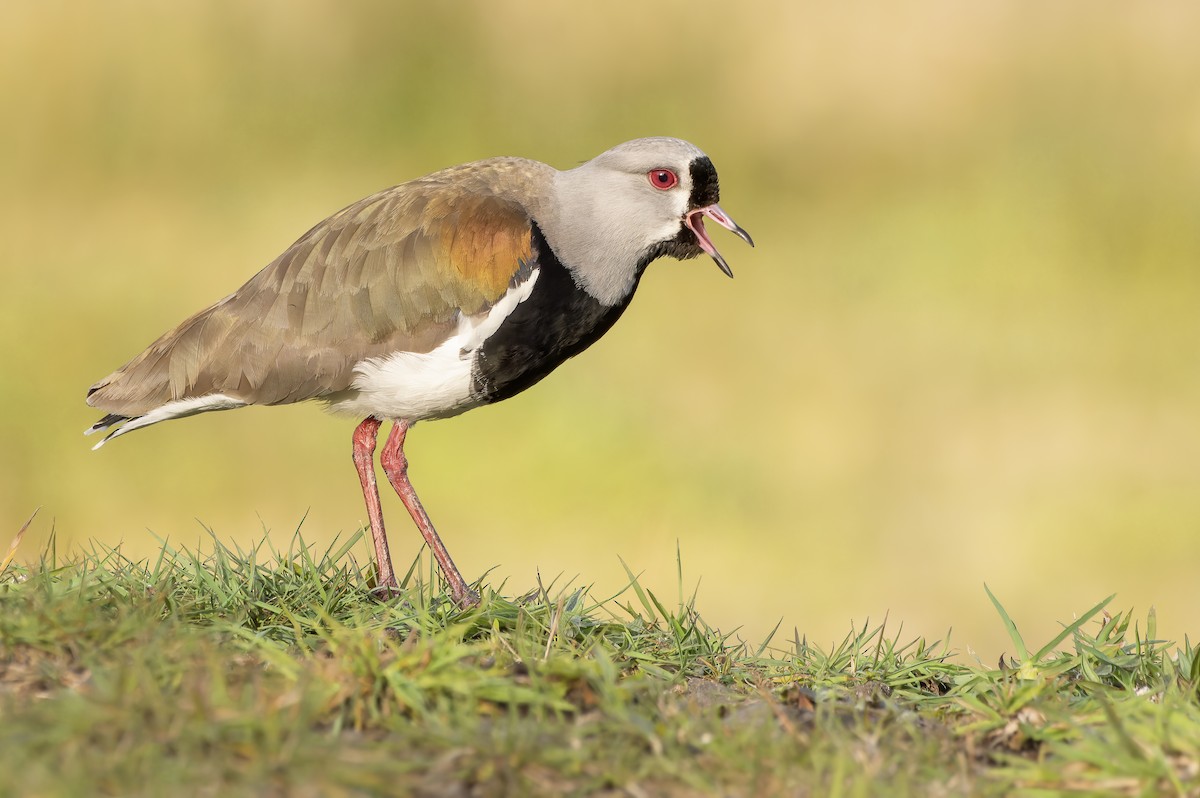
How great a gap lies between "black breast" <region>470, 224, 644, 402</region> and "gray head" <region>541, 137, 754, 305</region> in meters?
0.10

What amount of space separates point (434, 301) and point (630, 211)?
3.17 ft

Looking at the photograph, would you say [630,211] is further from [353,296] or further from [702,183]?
[353,296]

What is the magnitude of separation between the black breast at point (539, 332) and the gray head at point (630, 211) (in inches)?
4.0

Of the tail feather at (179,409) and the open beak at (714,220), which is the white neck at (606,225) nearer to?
the open beak at (714,220)

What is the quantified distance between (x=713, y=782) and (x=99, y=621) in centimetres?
191

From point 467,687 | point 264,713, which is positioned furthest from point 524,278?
point 264,713

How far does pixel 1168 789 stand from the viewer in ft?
10.3

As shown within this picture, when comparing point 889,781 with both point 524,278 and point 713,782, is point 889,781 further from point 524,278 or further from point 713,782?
point 524,278

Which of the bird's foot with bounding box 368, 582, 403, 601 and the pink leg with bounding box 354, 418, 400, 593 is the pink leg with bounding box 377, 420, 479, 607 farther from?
the bird's foot with bounding box 368, 582, 403, 601

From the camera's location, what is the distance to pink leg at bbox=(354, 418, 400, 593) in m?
5.15

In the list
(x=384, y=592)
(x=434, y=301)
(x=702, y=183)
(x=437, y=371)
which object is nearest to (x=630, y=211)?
(x=702, y=183)

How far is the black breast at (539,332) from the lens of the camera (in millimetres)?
5082

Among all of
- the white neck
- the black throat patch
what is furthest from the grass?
the black throat patch

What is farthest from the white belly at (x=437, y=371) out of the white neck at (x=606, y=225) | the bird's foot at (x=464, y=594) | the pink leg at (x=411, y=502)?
the bird's foot at (x=464, y=594)
